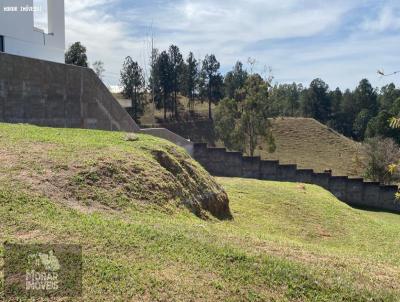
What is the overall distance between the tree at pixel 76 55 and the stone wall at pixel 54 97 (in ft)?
83.4

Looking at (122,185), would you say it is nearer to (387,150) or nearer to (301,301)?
(301,301)

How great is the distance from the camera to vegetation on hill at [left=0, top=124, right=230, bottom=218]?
273 inches

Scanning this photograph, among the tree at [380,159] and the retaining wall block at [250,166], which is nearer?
the retaining wall block at [250,166]

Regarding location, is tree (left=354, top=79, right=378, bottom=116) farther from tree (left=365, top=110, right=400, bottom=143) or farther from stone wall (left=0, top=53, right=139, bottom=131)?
stone wall (left=0, top=53, right=139, bottom=131)

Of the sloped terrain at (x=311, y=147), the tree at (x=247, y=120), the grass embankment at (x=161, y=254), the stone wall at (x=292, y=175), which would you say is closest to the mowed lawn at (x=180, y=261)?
the grass embankment at (x=161, y=254)

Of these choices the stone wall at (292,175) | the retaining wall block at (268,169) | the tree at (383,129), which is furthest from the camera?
the tree at (383,129)

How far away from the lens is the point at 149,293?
456 cm

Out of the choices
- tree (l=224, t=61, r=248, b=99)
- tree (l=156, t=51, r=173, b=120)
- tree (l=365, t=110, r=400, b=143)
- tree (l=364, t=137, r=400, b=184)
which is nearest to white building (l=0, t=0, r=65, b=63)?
tree (l=364, t=137, r=400, b=184)

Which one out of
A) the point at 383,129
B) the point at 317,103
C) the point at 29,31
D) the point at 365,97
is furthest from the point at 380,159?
the point at 317,103

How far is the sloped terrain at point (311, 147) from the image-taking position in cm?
4297

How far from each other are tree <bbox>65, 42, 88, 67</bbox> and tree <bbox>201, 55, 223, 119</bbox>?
63.9ft

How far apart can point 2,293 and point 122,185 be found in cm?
354

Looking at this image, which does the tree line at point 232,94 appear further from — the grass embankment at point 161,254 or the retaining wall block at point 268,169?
the grass embankment at point 161,254

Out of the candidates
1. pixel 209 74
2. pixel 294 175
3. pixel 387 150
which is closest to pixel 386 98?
pixel 209 74
